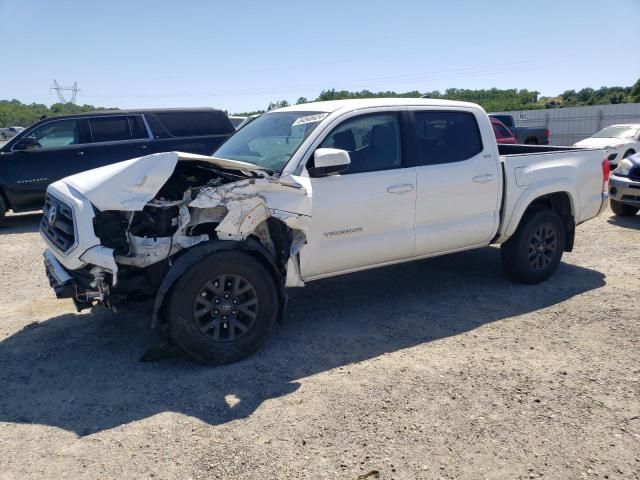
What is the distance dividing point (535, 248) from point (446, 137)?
5.65 ft

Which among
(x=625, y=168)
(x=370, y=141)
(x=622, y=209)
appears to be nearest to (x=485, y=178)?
(x=370, y=141)

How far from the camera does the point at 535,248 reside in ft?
19.1

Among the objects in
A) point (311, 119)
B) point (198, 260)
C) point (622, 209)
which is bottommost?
point (622, 209)

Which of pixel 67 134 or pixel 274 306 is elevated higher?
pixel 67 134

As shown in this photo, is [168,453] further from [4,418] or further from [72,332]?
[72,332]

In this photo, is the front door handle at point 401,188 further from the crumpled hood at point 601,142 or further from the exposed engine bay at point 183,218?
the crumpled hood at point 601,142

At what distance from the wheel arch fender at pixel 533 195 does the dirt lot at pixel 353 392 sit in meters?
0.72

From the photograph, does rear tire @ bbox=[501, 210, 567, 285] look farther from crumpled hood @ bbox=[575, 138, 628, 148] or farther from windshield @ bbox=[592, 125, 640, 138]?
windshield @ bbox=[592, 125, 640, 138]

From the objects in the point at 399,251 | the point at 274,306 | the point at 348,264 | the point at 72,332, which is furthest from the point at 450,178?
the point at 72,332

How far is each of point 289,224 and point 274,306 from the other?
67 centimetres

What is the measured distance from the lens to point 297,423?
3324 mm

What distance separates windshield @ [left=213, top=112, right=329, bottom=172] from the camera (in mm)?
4582

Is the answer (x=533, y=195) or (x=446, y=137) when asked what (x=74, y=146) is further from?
(x=533, y=195)

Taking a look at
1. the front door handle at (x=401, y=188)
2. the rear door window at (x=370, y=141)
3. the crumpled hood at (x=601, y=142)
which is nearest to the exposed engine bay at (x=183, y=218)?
the rear door window at (x=370, y=141)
